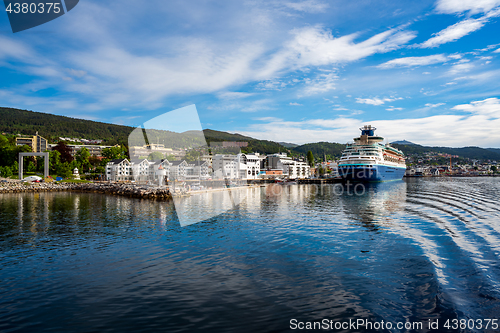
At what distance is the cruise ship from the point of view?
73.9 metres

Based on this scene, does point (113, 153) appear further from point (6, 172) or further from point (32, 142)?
point (32, 142)

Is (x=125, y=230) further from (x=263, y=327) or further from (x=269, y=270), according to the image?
(x=263, y=327)

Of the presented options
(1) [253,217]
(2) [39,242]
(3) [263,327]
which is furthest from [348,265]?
(2) [39,242]

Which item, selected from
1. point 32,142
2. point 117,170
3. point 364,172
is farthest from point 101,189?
point 32,142

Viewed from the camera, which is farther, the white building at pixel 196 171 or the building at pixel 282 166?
the building at pixel 282 166

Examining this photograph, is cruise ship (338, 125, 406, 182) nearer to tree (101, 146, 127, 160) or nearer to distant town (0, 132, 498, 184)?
distant town (0, 132, 498, 184)

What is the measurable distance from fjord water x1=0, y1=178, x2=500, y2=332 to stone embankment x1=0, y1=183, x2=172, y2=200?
25.1 m

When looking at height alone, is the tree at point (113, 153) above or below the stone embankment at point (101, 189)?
above

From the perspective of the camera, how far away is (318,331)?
6484 mm

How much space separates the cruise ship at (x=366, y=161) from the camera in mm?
73938

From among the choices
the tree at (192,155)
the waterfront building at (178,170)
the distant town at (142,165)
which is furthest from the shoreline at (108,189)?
the tree at (192,155)

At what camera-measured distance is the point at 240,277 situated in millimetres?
9773

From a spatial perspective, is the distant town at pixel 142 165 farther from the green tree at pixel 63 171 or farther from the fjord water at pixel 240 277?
the fjord water at pixel 240 277

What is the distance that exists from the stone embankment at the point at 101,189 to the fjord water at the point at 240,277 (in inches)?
987
